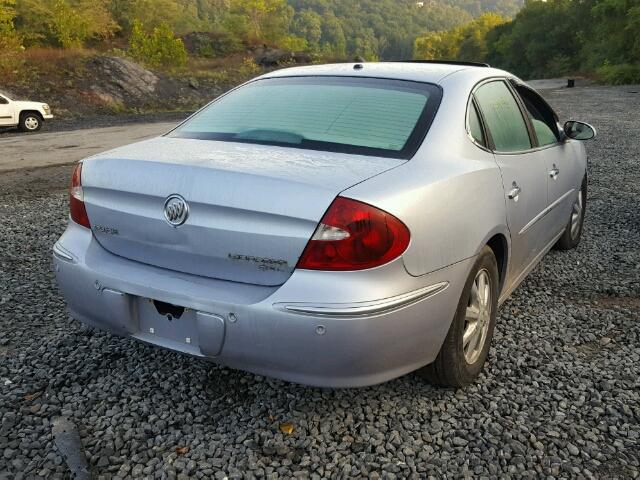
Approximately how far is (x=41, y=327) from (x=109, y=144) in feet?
34.1

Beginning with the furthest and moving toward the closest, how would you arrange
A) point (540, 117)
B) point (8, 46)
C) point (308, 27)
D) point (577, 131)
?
point (308, 27)
point (8, 46)
point (577, 131)
point (540, 117)

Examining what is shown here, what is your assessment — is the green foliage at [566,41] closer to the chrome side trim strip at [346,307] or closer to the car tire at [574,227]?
the car tire at [574,227]

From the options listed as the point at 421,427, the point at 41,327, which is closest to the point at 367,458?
the point at 421,427


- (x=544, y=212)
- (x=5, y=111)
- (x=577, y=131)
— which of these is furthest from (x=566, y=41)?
(x=544, y=212)

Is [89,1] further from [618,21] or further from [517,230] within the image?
[517,230]

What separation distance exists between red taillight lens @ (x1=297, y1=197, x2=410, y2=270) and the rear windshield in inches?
18.5

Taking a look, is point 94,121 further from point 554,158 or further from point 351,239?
point 351,239

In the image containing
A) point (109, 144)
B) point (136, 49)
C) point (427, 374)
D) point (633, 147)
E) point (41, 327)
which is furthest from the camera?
point (136, 49)

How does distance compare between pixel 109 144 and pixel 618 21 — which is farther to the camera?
pixel 618 21

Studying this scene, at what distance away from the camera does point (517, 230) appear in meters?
3.15

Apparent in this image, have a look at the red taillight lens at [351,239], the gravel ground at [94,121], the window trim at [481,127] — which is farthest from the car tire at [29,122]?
the red taillight lens at [351,239]

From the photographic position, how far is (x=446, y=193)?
7.98 ft

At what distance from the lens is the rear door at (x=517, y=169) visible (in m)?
3.08

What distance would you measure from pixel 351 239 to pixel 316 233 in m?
0.13
